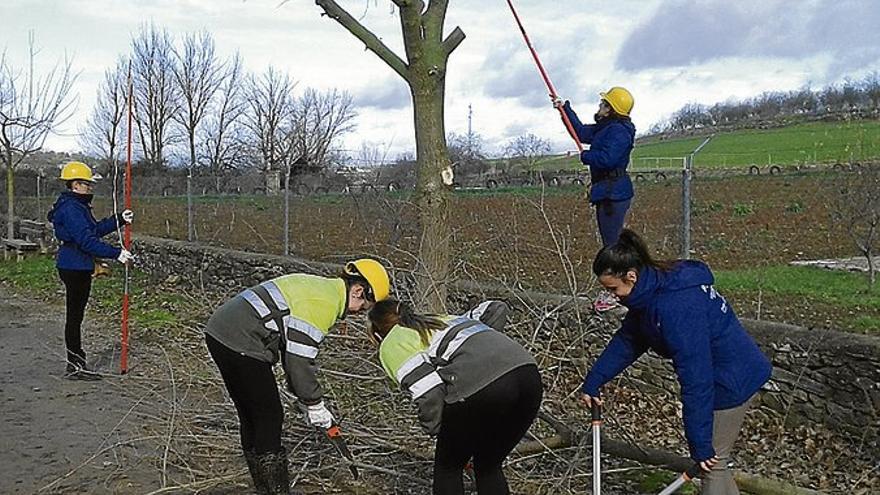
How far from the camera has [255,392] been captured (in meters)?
4.68

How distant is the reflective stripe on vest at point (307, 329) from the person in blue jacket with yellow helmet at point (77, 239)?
4.36 metres

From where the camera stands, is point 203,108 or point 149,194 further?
point 203,108

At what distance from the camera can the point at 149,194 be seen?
73.3 feet

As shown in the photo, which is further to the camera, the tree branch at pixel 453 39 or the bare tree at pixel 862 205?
the bare tree at pixel 862 205

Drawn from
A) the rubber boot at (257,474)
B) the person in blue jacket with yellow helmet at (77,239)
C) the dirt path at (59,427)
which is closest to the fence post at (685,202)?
the rubber boot at (257,474)

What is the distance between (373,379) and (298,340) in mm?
1746

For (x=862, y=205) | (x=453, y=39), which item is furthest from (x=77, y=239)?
(x=862, y=205)

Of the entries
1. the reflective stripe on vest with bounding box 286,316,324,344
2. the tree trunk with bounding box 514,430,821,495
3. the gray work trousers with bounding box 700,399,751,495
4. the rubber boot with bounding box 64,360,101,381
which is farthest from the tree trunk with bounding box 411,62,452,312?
the rubber boot with bounding box 64,360,101,381

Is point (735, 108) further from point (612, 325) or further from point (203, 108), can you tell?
point (203, 108)

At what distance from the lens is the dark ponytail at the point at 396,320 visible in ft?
13.0

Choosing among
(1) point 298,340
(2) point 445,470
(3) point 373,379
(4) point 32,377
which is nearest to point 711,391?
(2) point 445,470

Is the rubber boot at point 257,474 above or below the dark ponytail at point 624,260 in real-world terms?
below

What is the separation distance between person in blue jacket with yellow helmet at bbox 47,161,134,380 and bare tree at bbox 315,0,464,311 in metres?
3.02

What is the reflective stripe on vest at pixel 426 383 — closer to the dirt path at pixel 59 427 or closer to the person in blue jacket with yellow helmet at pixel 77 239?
the dirt path at pixel 59 427
